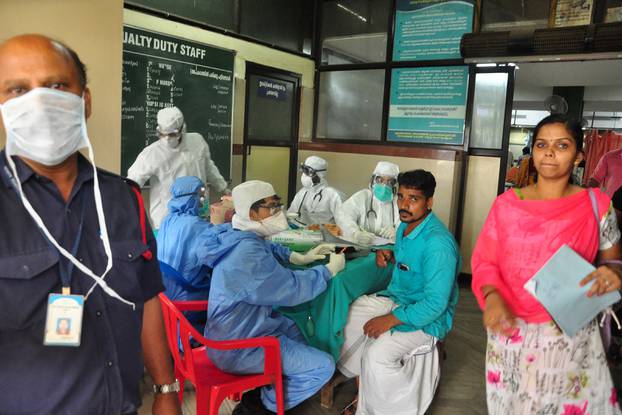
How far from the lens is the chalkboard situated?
3988 mm

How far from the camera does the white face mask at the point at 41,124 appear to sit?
931 mm

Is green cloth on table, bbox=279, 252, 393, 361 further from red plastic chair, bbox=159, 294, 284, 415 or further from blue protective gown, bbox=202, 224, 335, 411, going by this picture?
red plastic chair, bbox=159, 294, 284, 415

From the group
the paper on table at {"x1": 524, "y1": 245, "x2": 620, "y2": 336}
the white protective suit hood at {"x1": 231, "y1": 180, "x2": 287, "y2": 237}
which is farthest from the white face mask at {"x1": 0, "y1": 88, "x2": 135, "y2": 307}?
the white protective suit hood at {"x1": 231, "y1": 180, "x2": 287, "y2": 237}

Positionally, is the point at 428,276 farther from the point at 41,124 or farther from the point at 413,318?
the point at 41,124

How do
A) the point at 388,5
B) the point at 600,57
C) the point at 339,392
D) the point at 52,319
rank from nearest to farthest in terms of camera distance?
1. the point at 52,319
2. the point at 339,392
3. the point at 600,57
4. the point at 388,5

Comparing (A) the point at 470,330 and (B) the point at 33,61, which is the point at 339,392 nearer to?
(A) the point at 470,330

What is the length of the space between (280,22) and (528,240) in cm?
450

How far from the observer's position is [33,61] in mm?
934

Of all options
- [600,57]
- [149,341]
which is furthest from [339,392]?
[600,57]

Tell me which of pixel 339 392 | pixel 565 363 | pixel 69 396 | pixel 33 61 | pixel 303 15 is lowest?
pixel 339 392

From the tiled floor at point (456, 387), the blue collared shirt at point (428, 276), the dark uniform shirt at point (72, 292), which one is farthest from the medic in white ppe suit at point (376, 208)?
the dark uniform shirt at point (72, 292)

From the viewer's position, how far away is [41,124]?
94 cm

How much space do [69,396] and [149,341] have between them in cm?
24

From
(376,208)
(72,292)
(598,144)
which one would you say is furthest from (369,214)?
(598,144)
